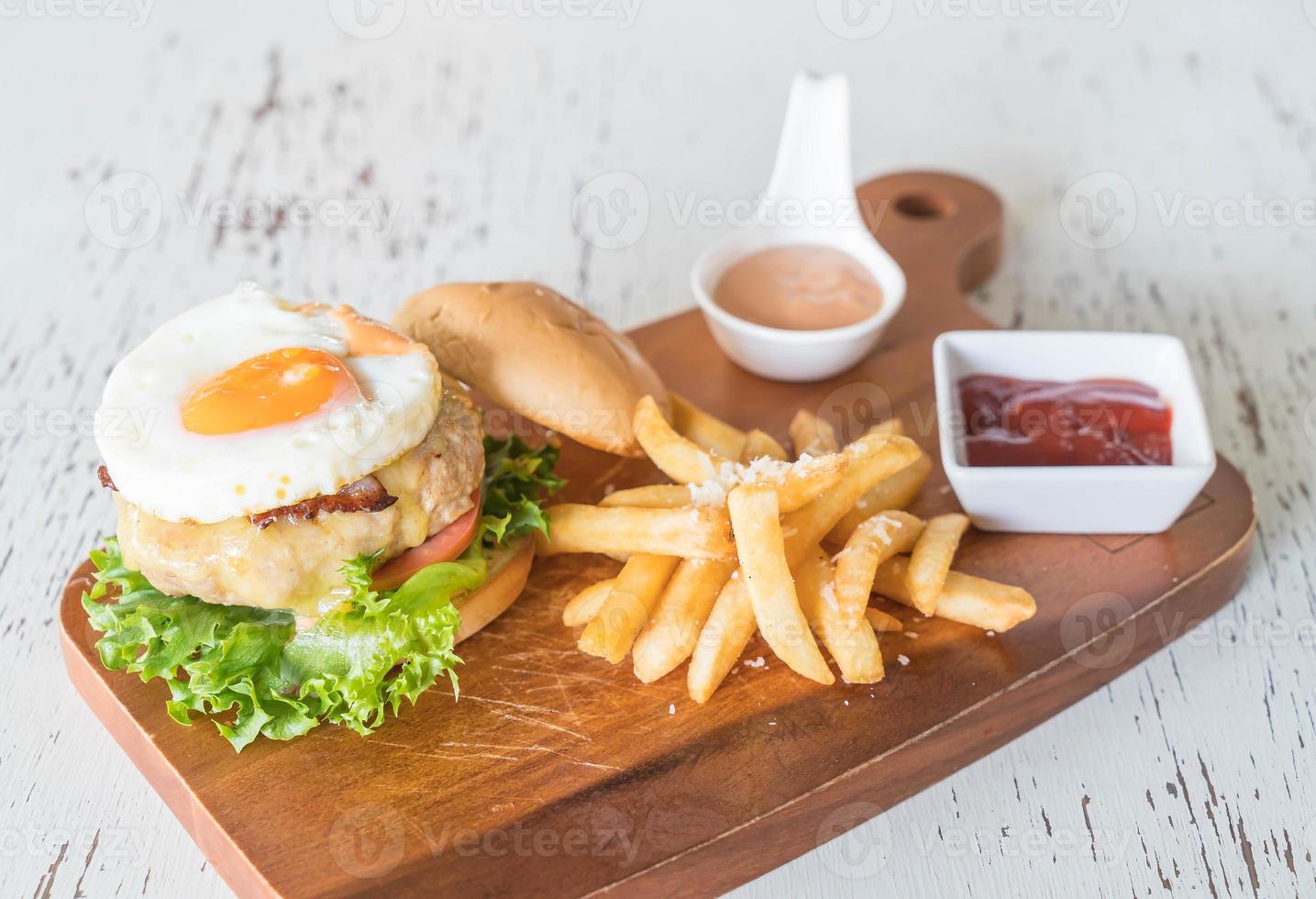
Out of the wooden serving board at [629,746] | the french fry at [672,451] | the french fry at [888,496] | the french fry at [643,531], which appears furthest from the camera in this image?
the french fry at [888,496]

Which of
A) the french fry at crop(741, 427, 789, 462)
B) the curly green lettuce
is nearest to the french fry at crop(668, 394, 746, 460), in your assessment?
the french fry at crop(741, 427, 789, 462)

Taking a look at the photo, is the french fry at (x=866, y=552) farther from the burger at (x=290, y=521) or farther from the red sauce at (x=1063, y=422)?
the burger at (x=290, y=521)

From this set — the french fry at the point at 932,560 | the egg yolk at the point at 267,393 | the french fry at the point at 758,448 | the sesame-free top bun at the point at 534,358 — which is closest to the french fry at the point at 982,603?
the french fry at the point at 932,560

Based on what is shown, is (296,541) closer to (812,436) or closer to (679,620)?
(679,620)

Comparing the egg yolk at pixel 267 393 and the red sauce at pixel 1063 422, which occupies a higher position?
the egg yolk at pixel 267 393

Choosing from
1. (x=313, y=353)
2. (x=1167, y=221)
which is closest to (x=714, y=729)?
(x=313, y=353)

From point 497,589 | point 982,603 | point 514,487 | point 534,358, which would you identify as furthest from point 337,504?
point 982,603

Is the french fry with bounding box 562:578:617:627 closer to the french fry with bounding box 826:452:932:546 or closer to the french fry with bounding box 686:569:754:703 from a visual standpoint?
the french fry with bounding box 686:569:754:703
